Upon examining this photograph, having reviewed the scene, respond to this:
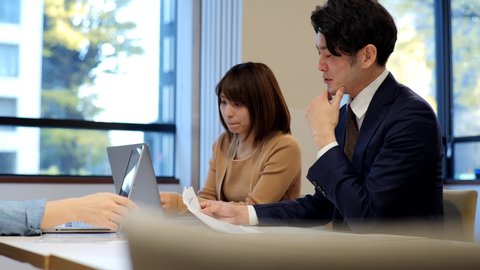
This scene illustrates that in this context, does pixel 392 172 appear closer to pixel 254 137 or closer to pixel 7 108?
pixel 254 137

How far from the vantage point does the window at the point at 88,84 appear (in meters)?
4.43

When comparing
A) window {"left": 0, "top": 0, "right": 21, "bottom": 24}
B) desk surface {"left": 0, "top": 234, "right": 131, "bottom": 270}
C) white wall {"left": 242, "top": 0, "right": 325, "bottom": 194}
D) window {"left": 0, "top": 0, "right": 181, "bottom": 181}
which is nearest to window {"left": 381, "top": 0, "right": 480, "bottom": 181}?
white wall {"left": 242, "top": 0, "right": 325, "bottom": 194}

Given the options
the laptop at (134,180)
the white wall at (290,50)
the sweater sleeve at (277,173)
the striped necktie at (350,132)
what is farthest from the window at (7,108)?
the striped necktie at (350,132)

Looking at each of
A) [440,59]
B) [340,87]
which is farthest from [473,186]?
[340,87]

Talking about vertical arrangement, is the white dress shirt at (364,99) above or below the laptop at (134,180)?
above

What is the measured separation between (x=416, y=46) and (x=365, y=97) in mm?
4176

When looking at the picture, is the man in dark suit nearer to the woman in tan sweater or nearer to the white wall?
the woman in tan sweater

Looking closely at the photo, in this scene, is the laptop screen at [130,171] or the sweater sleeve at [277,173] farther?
the sweater sleeve at [277,173]

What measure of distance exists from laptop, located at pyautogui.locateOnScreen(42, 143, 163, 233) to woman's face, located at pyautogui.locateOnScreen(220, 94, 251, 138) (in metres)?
0.74

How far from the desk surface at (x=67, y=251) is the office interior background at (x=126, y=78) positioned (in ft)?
8.65

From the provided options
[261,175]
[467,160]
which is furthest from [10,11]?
[467,160]

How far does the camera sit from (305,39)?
4.69 m

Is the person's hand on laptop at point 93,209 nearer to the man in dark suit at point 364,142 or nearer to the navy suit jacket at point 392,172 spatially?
the man in dark suit at point 364,142

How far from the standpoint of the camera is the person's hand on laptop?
5.17 ft
